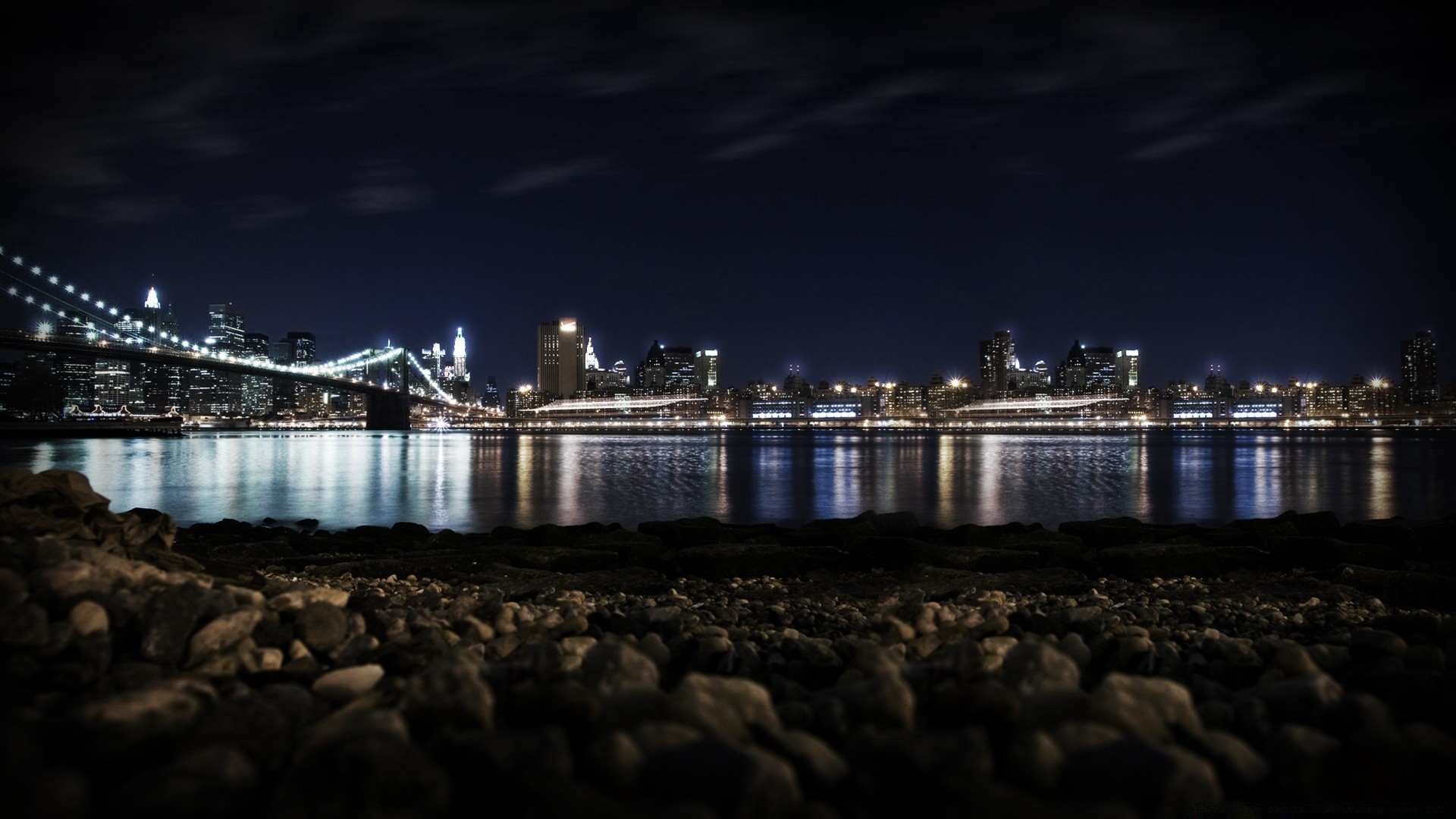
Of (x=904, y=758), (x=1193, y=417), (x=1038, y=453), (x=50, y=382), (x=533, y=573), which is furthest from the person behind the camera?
(x=1193, y=417)

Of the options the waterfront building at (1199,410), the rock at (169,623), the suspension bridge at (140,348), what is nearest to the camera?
the rock at (169,623)

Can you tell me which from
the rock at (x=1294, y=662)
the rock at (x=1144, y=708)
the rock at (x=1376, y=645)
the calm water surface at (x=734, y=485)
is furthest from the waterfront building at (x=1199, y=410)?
the rock at (x=1144, y=708)

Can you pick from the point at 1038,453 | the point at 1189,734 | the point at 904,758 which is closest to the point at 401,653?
the point at 904,758

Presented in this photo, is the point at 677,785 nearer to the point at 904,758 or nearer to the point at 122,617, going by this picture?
the point at 904,758

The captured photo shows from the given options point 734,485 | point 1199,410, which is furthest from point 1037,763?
point 1199,410

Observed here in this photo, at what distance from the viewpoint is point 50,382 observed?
95938mm

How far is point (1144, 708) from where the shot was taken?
268 centimetres

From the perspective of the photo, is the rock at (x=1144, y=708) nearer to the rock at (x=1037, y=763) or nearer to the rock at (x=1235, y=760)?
the rock at (x=1235, y=760)

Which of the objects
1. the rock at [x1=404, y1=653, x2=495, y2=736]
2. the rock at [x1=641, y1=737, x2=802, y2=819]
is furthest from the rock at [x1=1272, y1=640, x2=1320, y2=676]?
the rock at [x1=404, y1=653, x2=495, y2=736]

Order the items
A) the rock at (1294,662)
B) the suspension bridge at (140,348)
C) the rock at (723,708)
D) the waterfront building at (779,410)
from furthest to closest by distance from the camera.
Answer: the waterfront building at (779,410)
the suspension bridge at (140,348)
the rock at (1294,662)
the rock at (723,708)

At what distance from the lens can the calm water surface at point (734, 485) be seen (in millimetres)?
22250

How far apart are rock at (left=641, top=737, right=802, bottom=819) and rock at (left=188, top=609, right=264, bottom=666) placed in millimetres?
2268

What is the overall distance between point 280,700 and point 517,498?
23.4 m

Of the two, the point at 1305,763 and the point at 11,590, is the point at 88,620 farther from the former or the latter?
the point at 1305,763
